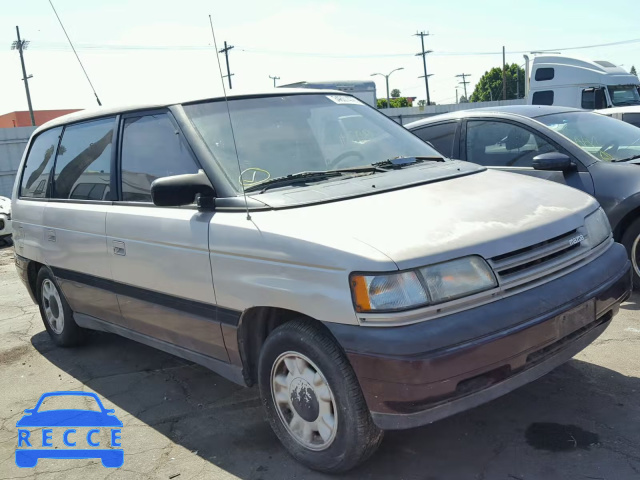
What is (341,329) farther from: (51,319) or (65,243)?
(51,319)

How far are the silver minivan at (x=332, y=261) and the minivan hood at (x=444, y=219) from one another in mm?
11

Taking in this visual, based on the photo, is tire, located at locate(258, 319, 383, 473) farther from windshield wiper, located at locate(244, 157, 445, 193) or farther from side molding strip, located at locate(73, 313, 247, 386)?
windshield wiper, located at locate(244, 157, 445, 193)

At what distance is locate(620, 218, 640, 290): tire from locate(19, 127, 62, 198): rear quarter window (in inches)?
184

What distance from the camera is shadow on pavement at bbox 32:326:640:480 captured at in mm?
3020

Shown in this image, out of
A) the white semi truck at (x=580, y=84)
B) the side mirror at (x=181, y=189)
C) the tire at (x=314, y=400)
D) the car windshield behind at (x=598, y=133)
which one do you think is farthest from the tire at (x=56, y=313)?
the white semi truck at (x=580, y=84)

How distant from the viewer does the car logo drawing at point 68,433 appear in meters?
3.63

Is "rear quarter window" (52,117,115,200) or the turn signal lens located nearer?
the turn signal lens

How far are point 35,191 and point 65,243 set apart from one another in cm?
95

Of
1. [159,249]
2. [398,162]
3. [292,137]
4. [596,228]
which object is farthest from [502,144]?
[159,249]

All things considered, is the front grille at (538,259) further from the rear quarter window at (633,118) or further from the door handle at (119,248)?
the rear quarter window at (633,118)

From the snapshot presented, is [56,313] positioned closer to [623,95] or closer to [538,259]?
Result: [538,259]

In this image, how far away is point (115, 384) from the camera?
4.65 m

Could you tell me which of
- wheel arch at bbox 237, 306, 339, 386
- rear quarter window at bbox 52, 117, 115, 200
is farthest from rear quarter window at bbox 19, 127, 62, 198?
wheel arch at bbox 237, 306, 339, 386

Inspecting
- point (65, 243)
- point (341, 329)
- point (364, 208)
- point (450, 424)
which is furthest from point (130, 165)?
point (450, 424)
